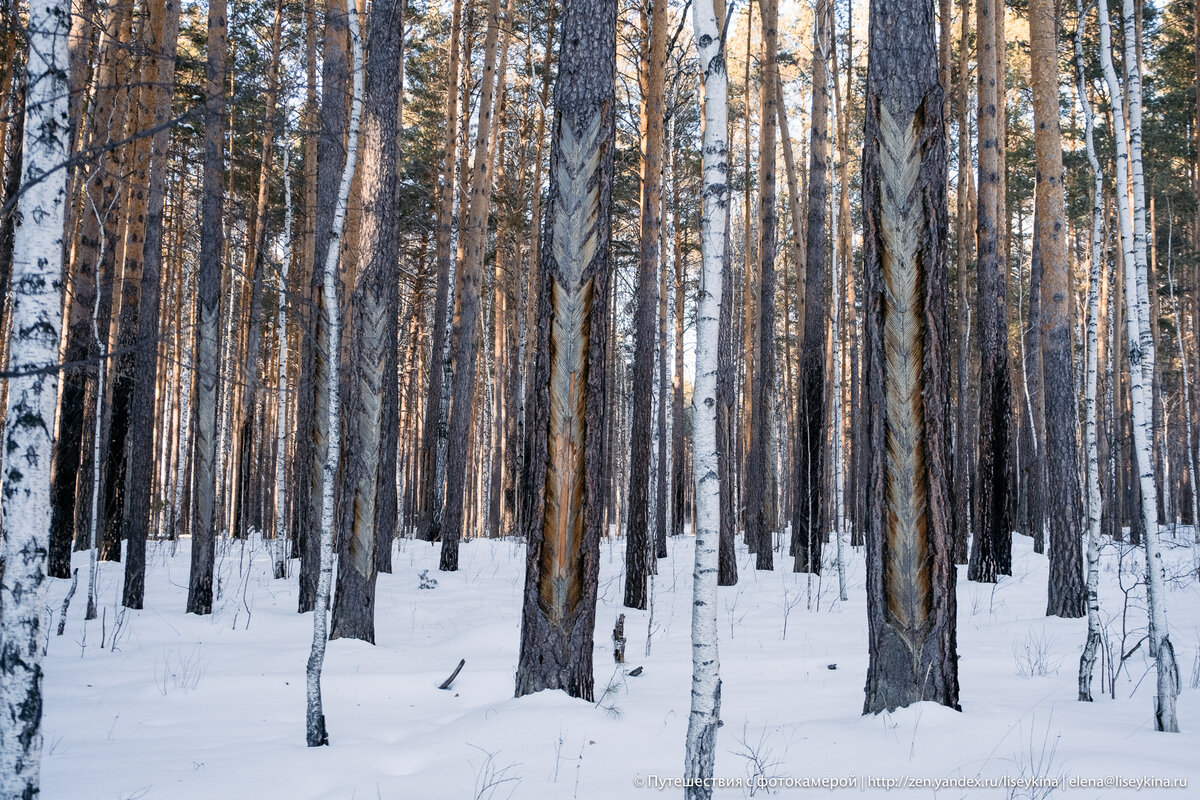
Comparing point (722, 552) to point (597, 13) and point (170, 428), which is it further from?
point (170, 428)

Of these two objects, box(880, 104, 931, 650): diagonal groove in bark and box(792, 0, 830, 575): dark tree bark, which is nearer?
box(880, 104, 931, 650): diagonal groove in bark

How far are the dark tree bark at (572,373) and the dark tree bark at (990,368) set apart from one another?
24.7 feet

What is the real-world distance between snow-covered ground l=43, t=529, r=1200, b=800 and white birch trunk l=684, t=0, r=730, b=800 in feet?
2.00

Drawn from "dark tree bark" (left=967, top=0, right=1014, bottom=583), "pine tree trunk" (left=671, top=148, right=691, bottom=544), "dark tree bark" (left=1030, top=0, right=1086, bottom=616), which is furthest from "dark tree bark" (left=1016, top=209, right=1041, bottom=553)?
"pine tree trunk" (left=671, top=148, right=691, bottom=544)

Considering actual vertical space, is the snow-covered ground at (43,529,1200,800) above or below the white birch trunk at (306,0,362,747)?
below

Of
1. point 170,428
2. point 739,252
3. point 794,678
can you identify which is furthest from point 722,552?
point 170,428

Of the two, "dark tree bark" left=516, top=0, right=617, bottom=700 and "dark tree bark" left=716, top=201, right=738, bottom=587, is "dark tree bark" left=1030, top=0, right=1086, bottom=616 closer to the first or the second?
"dark tree bark" left=716, top=201, right=738, bottom=587

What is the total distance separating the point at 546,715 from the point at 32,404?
9.61ft

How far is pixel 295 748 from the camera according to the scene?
3.95 m

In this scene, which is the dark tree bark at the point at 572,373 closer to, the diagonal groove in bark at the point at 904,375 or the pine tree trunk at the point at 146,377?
the diagonal groove in bark at the point at 904,375

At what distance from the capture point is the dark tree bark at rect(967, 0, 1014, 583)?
32.9ft

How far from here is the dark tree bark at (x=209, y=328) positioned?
7.25 meters

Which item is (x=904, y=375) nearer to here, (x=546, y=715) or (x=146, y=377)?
(x=546, y=715)

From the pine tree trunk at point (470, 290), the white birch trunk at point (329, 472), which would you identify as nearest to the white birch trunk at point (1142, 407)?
the white birch trunk at point (329, 472)
